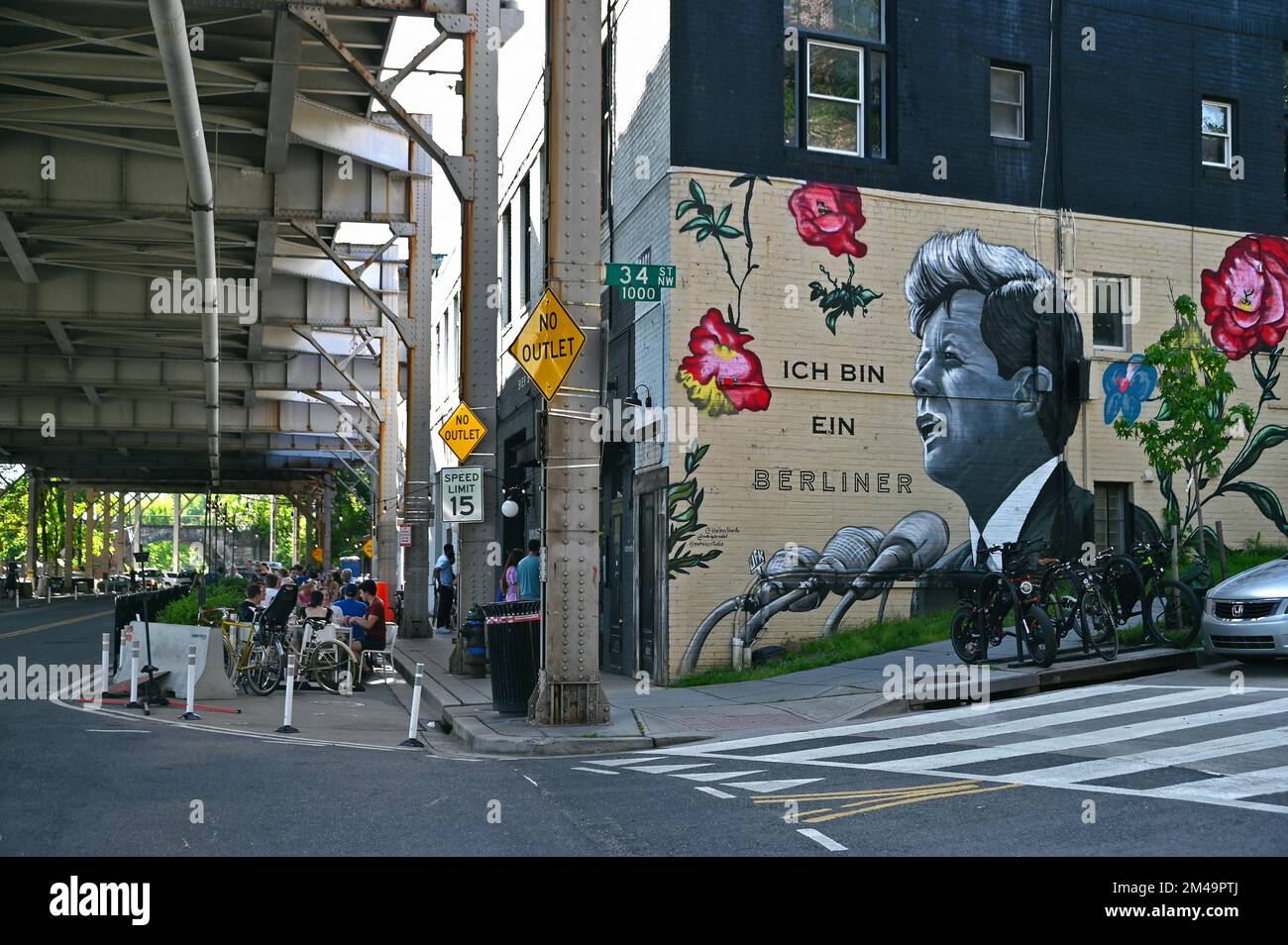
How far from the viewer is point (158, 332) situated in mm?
37250

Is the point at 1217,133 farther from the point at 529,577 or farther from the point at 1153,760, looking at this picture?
the point at 1153,760

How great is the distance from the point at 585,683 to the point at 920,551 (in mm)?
7551

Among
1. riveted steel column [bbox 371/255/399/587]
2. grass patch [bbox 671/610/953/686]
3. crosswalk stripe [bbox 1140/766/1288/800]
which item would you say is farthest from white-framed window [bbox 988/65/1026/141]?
riveted steel column [bbox 371/255/399/587]

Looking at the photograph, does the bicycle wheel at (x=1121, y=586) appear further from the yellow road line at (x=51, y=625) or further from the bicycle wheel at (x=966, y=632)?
the yellow road line at (x=51, y=625)

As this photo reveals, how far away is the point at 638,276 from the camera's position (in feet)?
43.2

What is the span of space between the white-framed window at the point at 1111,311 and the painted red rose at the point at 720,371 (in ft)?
19.1

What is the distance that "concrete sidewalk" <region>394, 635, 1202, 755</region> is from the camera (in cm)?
1276

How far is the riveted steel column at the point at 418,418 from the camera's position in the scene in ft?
94.5

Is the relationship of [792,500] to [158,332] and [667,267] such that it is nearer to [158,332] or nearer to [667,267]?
[667,267]

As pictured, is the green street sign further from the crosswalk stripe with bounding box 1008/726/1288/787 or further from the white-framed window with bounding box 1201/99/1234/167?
the white-framed window with bounding box 1201/99/1234/167

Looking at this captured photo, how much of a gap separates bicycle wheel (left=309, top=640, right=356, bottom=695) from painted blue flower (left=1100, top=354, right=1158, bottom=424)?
38.3 feet

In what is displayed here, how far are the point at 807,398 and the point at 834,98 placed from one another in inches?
173

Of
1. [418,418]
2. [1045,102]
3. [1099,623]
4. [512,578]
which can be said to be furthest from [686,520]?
[418,418]

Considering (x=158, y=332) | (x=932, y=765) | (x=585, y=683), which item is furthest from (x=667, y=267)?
(x=158, y=332)
